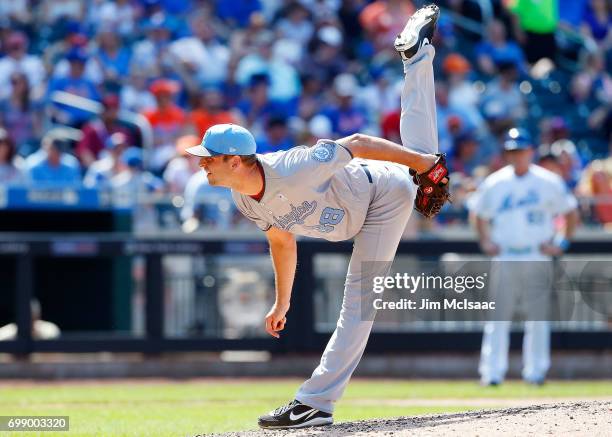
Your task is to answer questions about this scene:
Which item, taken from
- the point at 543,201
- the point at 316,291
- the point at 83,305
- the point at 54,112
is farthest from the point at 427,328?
the point at 54,112

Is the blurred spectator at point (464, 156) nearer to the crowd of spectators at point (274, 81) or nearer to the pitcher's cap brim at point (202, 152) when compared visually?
the crowd of spectators at point (274, 81)

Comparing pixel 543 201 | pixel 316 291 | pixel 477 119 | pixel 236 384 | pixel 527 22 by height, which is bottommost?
pixel 236 384

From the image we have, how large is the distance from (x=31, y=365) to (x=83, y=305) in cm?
101

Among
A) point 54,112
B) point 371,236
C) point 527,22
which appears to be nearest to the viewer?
point 371,236

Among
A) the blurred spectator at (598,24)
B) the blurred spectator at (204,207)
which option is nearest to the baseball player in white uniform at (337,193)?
the blurred spectator at (204,207)

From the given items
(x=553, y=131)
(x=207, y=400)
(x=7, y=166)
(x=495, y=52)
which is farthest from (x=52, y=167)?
(x=495, y=52)

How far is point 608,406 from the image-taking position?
23.8 ft

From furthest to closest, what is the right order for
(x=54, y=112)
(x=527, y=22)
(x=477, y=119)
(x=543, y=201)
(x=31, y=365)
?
(x=527, y=22) < (x=477, y=119) < (x=54, y=112) < (x=31, y=365) < (x=543, y=201)

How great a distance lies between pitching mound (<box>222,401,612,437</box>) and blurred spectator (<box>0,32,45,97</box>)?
396 inches

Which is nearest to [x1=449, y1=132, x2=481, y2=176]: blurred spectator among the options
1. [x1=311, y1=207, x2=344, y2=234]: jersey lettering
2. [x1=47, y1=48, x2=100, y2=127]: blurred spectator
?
[x1=47, y1=48, x2=100, y2=127]: blurred spectator

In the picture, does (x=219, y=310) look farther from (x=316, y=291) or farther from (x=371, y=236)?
(x=371, y=236)

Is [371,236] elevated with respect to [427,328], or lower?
elevated

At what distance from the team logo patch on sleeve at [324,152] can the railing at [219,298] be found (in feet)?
21.2

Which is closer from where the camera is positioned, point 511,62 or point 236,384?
point 236,384
